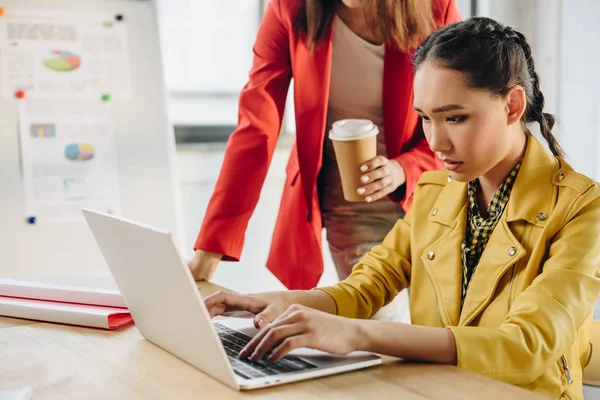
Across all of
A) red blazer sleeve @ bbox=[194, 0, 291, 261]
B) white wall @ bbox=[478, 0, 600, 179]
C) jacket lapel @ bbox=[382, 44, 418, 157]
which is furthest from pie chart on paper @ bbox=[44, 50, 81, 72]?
white wall @ bbox=[478, 0, 600, 179]

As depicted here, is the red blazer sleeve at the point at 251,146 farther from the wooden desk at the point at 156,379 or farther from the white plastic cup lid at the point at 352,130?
the wooden desk at the point at 156,379

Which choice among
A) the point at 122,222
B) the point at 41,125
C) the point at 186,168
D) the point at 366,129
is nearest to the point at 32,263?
the point at 41,125

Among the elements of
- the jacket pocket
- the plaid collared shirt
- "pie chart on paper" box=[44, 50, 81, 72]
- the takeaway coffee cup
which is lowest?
the jacket pocket

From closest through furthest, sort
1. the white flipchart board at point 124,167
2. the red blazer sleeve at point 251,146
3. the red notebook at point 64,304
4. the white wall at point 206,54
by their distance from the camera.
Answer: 1. the red notebook at point 64,304
2. the red blazer sleeve at point 251,146
3. the white flipchart board at point 124,167
4. the white wall at point 206,54

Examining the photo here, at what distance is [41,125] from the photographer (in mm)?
2561

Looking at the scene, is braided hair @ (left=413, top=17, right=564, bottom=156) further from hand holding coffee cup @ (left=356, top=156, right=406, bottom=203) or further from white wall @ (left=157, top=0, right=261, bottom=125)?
white wall @ (left=157, top=0, right=261, bottom=125)

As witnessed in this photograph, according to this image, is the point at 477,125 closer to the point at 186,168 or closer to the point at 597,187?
the point at 597,187

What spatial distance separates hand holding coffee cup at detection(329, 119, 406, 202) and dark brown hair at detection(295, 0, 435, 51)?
275mm

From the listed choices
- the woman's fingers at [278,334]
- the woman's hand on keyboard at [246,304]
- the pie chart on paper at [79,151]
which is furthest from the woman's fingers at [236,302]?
the pie chart on paper at [79,151]

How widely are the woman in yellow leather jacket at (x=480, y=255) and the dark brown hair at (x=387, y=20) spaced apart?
0.45 metres

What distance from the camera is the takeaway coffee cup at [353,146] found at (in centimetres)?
162

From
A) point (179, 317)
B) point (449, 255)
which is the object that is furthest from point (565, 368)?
point (179, 317)

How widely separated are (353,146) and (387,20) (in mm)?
373

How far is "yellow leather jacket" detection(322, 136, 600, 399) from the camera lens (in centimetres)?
107
